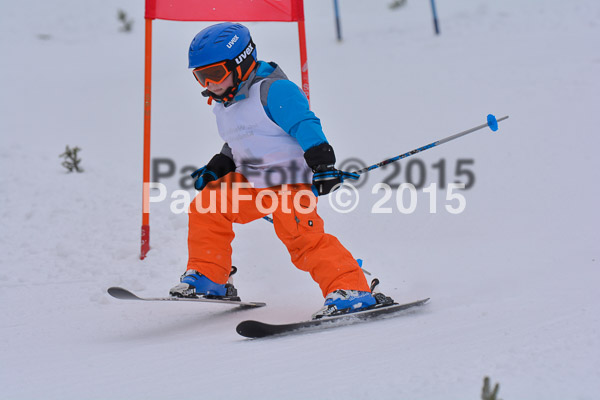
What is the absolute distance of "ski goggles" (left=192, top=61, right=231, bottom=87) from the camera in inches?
110

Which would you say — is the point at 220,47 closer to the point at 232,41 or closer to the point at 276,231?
the point at 232,41

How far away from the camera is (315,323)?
97.7 inches

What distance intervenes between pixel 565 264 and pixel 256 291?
1829 mm

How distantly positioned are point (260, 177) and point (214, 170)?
0.30 m

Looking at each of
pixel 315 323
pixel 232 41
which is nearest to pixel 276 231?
pixel 315 323

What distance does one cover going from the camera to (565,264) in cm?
326

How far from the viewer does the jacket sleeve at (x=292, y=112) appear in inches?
106

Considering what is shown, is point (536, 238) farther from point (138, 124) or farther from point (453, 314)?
point (138, 124)

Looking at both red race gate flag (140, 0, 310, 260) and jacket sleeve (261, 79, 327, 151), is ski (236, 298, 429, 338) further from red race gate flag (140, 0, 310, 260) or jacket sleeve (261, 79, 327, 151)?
red race gate flag (140, 0, 310, 260)

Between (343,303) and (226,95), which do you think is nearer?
(343,303)

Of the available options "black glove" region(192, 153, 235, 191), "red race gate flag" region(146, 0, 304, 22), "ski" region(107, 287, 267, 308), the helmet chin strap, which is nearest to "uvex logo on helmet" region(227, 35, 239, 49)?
the helmet chin strap

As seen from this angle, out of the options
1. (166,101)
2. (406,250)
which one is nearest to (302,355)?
(406,250)

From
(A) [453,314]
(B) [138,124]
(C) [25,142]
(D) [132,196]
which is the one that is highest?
(B) [138,124]

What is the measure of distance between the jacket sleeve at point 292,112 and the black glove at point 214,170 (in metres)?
0.44
